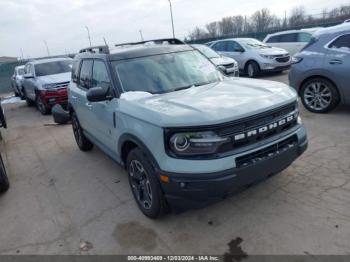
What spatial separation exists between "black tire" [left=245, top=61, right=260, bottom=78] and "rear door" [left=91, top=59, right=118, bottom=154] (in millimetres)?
9489

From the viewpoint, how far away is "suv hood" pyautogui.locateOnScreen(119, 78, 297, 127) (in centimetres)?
280

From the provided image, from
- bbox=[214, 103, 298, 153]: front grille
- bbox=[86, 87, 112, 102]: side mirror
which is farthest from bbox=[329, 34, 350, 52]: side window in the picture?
bbox=[86, 87, 112, 102]: side mirror

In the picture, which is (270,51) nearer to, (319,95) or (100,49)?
(319,95)

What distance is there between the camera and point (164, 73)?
13.1 feet

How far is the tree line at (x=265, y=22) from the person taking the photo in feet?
119

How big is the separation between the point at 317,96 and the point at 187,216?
4482mm

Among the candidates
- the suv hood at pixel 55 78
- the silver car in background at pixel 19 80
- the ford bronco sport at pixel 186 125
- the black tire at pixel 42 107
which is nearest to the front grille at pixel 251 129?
the ford bronco sport at pixel 186 125

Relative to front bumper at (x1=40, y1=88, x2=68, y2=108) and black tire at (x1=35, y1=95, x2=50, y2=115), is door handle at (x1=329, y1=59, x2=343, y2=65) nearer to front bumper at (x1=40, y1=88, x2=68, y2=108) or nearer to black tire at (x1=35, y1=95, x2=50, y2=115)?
front bumper at (x1=40, y1=88, x2=68, y2=108)

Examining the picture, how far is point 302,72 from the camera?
6.55 meters

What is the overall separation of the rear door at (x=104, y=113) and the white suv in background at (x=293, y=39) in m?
11.9

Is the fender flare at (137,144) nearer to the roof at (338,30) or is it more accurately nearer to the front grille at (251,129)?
the front grille at (251,129)

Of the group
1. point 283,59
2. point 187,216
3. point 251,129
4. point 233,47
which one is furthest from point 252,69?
point 251,129

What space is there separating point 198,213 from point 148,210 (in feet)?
1.87

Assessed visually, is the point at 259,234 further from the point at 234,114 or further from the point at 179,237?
the point at 234,114
